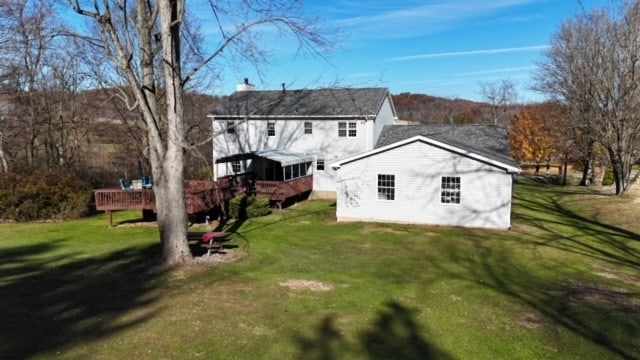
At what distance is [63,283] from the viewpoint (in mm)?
10539

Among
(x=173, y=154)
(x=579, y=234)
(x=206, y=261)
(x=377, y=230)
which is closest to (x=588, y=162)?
(x=579, y=234)

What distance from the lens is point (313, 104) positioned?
28.4 meters

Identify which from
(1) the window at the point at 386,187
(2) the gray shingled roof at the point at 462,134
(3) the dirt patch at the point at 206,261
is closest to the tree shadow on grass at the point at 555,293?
(1) the window at the point at 386,187

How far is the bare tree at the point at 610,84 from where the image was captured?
26.5 meters

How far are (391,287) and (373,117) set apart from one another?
→ 1680 centimetres

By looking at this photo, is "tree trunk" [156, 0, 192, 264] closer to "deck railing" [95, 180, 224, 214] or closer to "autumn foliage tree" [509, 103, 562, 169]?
"deck railing" [95, 180, 224, 214]

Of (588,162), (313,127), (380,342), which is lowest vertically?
(380,342)

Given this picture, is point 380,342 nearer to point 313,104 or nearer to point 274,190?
point 274,190

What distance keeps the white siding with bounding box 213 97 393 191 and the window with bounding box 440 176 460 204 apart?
8360 millimetres

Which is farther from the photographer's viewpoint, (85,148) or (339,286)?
(85,148)

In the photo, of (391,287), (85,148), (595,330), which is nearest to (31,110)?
(85,148)

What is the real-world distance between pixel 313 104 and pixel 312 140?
2.49 metres

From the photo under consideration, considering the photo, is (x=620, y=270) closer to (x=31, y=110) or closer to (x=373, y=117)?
(x=373, y=117)

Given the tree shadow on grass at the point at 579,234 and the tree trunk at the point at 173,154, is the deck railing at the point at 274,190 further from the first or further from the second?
the tree shadow on grass at the point at 579,234
